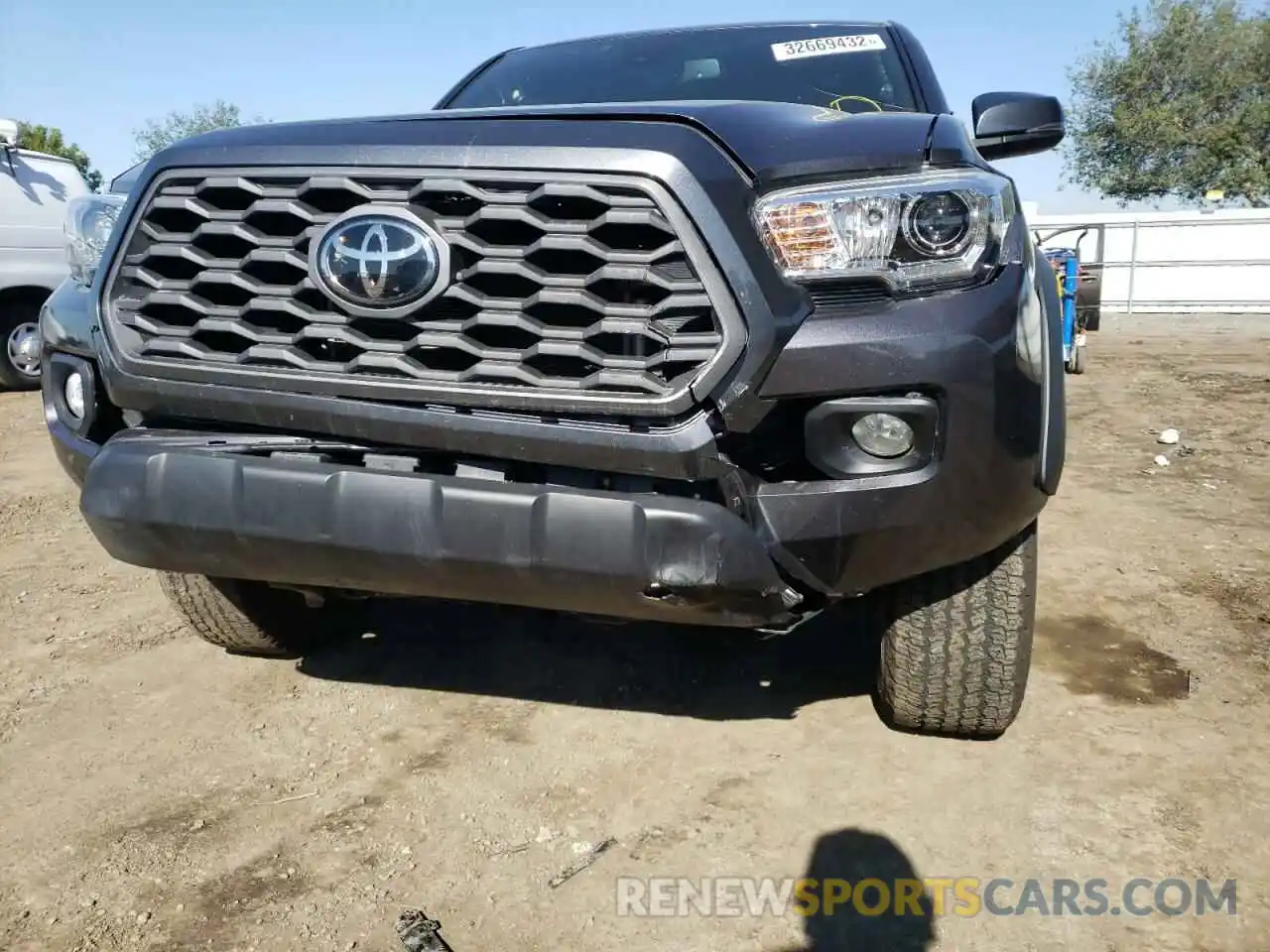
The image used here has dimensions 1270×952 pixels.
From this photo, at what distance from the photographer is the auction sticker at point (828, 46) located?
3.14 m

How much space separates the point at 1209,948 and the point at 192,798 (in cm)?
219

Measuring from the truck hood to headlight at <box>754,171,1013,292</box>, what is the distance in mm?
59

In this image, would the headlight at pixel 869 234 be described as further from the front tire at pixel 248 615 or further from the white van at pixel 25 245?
the white van at pixel 25 245

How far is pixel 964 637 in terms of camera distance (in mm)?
2275

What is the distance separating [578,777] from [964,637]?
0.99 m

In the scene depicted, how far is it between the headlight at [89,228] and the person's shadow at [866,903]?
88.8 inches

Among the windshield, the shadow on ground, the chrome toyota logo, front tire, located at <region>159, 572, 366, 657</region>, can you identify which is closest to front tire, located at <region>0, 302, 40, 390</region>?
the windshield

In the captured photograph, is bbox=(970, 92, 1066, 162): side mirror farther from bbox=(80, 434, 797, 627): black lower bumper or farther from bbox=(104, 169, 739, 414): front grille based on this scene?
bbox=(80, 434, 797, 627): black lower bumper

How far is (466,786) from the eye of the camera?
2.41m

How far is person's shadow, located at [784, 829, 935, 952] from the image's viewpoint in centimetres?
186

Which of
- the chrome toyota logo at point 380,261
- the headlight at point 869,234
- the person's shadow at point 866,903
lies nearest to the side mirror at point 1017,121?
the headlight at point 869,234

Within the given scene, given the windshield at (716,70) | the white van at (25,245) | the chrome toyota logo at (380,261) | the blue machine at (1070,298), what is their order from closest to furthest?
the chrome toyota logo at (380,261) < the windshield at (716,70) < the white van at (25,245) < the blue machine at (1070,298)

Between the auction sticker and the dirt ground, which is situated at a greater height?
the auction sticker

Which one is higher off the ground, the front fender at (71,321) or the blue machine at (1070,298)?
the front fender at (71,321)
